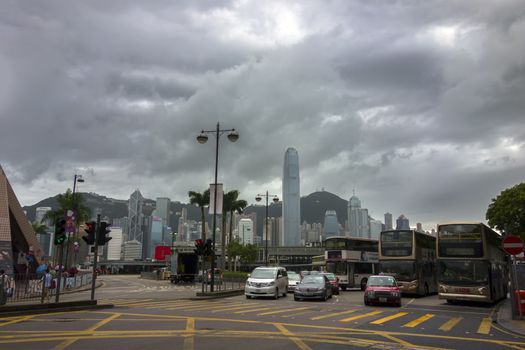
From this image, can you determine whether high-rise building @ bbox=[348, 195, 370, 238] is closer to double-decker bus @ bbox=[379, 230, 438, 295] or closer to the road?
double-decker bus @ bbox=[379, 230, 438, 295]

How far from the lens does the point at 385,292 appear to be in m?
21.5

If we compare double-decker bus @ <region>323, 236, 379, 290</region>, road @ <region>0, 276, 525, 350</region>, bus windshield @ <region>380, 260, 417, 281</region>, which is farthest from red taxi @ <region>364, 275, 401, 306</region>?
double-decker bus @ <region>323, 236, 379, 290</region>

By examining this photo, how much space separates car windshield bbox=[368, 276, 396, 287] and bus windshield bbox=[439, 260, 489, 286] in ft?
11.2

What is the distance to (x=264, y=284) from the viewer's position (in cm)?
2583

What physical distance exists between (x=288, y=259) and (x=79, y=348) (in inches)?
4974

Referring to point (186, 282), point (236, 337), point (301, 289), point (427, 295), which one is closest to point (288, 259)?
point (186, 282)

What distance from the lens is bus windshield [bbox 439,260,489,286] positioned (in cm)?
2288

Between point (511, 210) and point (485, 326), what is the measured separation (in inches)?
1475

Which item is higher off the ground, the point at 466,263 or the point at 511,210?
the point at 511,210

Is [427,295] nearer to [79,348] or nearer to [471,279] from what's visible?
[471,279]

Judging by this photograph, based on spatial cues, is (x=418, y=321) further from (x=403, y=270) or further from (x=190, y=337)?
(x=403, y=270)

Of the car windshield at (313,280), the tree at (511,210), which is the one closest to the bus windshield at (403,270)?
the car windshield at (313,280)

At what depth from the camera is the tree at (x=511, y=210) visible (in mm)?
46906

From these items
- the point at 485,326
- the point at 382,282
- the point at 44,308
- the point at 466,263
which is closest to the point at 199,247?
the point at 382,282
